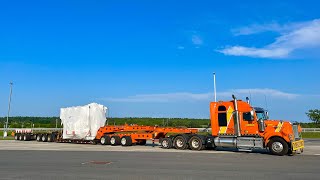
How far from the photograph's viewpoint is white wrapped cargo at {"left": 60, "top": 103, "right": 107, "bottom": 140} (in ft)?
96.0

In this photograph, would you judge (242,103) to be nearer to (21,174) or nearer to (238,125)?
(238,125)

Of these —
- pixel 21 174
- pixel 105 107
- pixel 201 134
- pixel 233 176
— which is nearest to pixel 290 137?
pixel 201 134

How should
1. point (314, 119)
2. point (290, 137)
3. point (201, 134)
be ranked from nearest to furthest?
point (290, 137), point (201, 134), point (314, 119)

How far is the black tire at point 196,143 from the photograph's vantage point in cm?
2211

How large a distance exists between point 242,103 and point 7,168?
44.7ft

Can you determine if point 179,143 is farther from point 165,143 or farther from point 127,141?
point 127,141

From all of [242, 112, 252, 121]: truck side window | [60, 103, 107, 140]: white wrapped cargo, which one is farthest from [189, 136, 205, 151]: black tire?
[60, 103, 107, 140]: white wrapped cargo

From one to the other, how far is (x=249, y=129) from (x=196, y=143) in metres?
3.67

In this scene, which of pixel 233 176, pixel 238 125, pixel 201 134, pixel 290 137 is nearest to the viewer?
pixel 233 176

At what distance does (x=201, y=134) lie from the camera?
22703 millimetres

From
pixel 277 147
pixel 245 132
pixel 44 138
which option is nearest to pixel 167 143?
pixel 245 132

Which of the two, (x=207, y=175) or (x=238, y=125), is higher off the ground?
(x=238, y=125)

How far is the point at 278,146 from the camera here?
19.3 metres

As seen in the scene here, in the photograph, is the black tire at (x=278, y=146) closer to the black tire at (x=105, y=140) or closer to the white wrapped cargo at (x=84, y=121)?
the black tire at (x=105, y=140)
